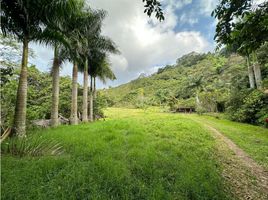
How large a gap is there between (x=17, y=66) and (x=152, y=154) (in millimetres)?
9621

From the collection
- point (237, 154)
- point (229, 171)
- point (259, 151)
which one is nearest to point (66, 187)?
point (229, 171)

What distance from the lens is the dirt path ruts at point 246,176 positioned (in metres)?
3.68

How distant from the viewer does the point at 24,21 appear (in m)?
6.28

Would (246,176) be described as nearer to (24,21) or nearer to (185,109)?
(24,21)

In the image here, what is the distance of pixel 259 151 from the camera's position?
22.0 ft

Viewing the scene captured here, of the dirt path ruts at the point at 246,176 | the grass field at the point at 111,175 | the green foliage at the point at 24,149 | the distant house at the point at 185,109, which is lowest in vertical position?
the dirt path ruts at the point at 246,176

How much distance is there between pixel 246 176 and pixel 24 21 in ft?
28.5

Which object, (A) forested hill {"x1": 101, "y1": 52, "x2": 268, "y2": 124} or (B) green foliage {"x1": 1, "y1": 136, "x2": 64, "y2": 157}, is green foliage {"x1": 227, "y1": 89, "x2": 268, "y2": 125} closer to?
(A) forested hill {"x1": 101, "y1": 52, "x2": 268, "y2": 124}

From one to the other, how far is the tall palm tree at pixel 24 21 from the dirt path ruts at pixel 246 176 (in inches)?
259

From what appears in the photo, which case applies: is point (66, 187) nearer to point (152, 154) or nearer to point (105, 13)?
point (152, 154)

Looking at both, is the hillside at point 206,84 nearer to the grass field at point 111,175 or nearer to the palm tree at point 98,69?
the palm tree at point 98,69

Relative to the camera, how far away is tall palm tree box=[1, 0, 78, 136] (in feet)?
19.4

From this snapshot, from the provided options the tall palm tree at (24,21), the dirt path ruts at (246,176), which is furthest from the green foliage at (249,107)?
the tall palm tree at (24,21)

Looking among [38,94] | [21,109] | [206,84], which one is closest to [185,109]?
[206,84]
